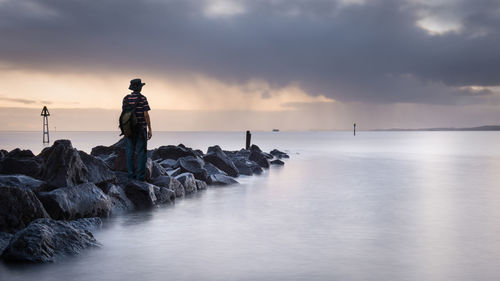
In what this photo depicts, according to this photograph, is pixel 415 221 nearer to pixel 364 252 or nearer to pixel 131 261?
pixel 364 252

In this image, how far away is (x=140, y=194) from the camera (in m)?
12.6

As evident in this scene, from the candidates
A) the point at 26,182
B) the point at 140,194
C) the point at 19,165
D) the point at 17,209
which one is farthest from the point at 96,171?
the point at 17,209

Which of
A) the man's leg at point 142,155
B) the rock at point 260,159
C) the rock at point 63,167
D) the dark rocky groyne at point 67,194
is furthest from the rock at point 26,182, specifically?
the rock at point 260,159

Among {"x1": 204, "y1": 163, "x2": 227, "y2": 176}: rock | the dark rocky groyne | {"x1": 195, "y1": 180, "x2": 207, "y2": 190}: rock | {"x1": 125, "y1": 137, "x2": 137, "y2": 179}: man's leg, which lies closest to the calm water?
the dark rocky groyne

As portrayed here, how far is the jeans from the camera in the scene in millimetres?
13180

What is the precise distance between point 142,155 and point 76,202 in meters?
3.49

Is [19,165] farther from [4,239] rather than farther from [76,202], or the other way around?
[4,239]

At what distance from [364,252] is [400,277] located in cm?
134

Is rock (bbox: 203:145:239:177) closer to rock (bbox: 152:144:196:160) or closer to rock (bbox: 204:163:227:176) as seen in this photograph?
rock (bbox: 152:144:196:160)

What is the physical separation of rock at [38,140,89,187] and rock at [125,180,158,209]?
3.49 ft

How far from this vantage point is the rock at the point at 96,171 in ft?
41.2

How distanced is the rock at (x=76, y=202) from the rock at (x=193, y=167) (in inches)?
273

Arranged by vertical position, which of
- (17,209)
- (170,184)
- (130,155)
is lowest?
(170,184)

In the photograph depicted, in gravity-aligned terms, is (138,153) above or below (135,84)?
below
